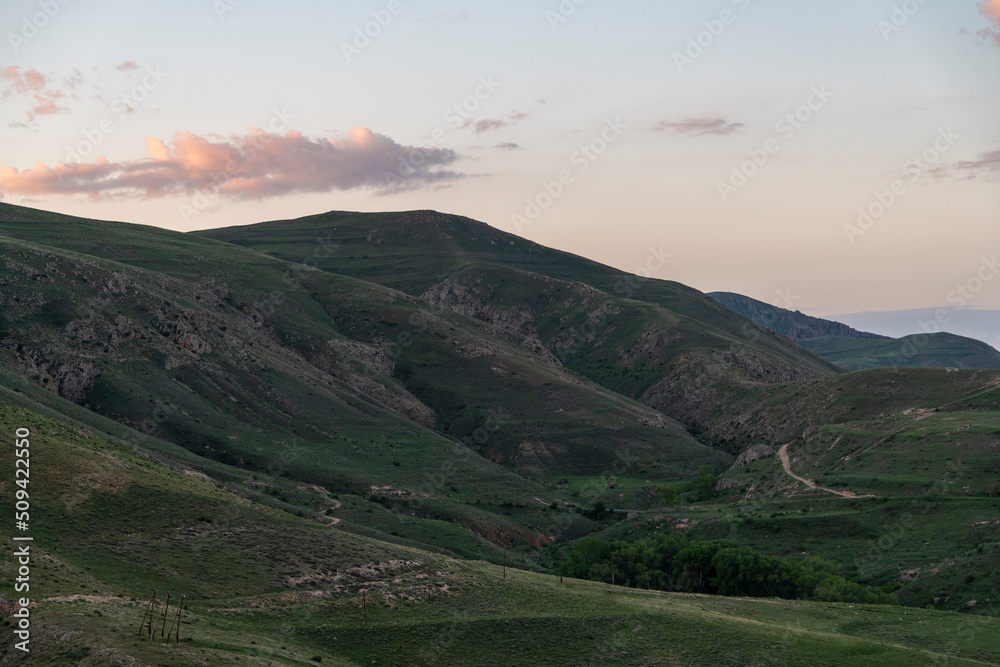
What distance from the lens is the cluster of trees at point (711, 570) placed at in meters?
80.6

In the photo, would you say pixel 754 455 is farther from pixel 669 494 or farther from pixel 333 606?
pixel 333 606

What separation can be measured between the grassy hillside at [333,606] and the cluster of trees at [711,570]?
12.5 meters

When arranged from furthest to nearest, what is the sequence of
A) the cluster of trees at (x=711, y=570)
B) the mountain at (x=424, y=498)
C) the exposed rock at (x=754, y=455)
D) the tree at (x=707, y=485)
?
the exposed rock at (x=754, y=455) → the tree at (x=707, y=485) → the cluster of trees at (x=711, y=570) → the mountain at (x=424, y=498)

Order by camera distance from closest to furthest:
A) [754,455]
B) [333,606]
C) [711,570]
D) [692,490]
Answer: [333,606] < [711,570] < [692,490] < [754,455]

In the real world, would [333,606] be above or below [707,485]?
below

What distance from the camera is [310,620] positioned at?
53719 mm

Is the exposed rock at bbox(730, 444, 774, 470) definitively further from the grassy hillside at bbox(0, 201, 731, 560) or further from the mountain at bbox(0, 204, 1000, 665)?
the grassy hillside at bbox(0, 201, 731, 560)

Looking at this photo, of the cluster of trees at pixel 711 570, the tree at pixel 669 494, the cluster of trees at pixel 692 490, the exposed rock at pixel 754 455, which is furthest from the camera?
the exposed rock at pixel 754 455

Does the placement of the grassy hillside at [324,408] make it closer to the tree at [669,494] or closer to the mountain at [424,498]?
the mountain at [424,498]

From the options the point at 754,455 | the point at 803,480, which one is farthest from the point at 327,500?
the point at 754,455

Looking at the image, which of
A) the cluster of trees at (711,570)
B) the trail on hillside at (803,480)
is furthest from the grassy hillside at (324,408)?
the trail on hillside at (803,480)

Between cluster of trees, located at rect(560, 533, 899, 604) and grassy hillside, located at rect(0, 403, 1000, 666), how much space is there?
491 inches

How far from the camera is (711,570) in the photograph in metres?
90.1

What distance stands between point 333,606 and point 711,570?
48262 mm
